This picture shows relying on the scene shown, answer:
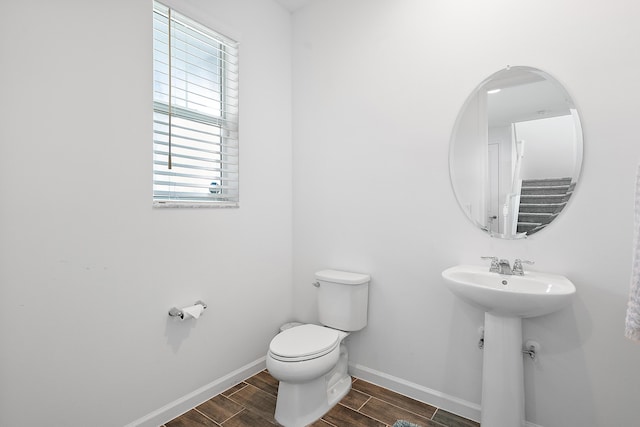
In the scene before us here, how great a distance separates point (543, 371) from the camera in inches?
62.7

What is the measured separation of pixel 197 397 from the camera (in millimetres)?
1889

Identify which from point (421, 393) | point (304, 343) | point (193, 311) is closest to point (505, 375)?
point (421, 393)

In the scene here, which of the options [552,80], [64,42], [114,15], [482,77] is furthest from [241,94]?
[552,80]

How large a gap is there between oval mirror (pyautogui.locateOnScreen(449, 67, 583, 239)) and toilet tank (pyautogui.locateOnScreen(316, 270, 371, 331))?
0.80 m

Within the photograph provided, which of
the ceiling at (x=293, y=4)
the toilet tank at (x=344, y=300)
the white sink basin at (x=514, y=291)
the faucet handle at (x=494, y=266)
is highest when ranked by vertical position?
the ceiling at (x=293, y=4)

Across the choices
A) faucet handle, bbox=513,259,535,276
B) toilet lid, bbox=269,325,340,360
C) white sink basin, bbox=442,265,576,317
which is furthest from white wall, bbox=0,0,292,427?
faucet handle, bbox=513,259,535,276

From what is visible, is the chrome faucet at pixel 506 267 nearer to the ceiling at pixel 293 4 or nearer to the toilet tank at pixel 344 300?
the toilet tank at pixel 344 300

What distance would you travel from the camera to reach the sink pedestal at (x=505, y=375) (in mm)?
1470

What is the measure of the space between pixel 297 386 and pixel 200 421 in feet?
1.85

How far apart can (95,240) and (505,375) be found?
6.49 feet

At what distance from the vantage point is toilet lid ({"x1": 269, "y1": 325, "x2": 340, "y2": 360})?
1.65 meters

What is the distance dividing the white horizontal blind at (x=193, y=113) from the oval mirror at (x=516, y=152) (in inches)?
55.5

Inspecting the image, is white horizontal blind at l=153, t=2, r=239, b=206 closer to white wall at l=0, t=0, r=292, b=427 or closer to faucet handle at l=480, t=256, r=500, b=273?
white wall at l=0, t=0, r=292, b=427

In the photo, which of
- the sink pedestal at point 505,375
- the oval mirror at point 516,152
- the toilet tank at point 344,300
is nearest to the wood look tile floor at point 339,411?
the sink pedestal at point 505,375
